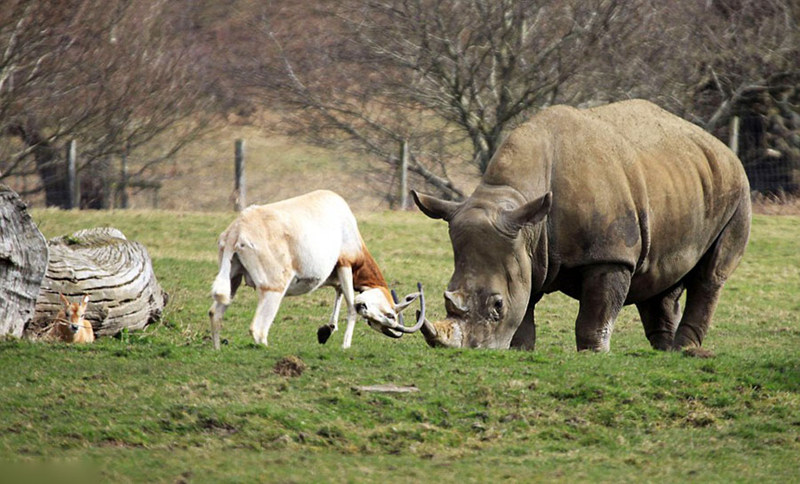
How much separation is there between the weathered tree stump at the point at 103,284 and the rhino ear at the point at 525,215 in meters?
4.07

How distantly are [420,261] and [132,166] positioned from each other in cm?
1373

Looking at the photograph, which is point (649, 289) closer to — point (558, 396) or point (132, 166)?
point (558, 396)

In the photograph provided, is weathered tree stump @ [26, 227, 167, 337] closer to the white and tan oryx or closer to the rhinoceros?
the white and tan oryx

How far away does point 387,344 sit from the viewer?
12.3 metres

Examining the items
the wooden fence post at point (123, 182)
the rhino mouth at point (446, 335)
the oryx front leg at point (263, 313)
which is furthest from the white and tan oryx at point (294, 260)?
the wooden fence post at point (123, 182)

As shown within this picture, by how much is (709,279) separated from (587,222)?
2167 millimetres

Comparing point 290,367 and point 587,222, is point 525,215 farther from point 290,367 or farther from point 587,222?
point 290,367

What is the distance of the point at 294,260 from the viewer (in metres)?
11.0

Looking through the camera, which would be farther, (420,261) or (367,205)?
(367,205)

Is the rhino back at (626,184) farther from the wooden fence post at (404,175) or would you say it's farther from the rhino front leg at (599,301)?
the wooden fence post at (404,175)

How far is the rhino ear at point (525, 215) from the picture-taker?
31.4 ft

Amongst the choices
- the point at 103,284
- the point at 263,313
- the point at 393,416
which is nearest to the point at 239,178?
the point at 103,284

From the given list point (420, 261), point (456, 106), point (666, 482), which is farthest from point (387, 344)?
point (456, 106)

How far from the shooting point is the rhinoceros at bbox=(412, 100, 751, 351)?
979 cm
